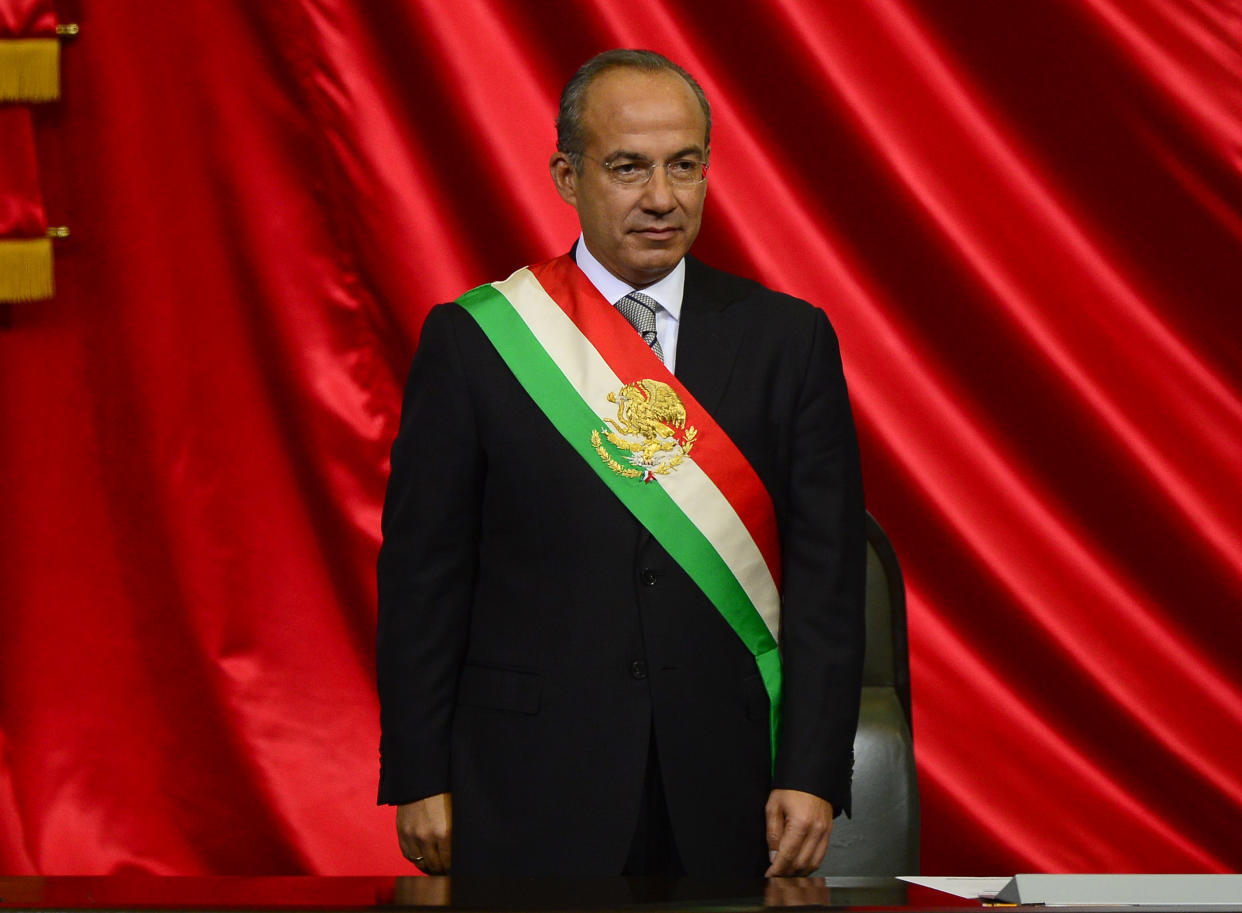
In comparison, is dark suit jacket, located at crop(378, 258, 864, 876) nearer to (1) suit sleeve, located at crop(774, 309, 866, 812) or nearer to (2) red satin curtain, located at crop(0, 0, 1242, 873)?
(1) suit sleeve, located at crop(774, 309, 866, 812)

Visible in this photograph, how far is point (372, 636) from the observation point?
6.87 feet

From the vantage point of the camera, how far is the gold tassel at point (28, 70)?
2045mm

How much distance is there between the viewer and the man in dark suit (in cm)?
117

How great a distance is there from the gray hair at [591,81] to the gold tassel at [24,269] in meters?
1.05

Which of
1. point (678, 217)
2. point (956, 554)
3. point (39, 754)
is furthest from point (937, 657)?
point (39, 754)

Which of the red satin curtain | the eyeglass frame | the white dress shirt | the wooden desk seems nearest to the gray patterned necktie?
the white dress shirt

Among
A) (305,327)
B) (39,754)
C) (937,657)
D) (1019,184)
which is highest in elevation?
(305,327)

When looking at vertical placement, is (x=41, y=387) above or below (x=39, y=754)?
above

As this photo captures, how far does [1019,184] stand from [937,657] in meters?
0.69

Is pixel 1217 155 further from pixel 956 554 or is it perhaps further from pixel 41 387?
pixel 41 387

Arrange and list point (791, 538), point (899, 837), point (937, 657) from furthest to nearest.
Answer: point (937, 657), point (899, 837), point (791, 538)

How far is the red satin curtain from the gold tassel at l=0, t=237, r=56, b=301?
2.5 inches

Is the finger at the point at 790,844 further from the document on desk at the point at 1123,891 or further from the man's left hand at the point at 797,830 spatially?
the document on desk at the point at 1123,891

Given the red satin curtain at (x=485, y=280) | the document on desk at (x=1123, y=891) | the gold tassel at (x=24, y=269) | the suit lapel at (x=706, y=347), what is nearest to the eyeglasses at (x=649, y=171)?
the suit lapel at (x=706, y=347)
